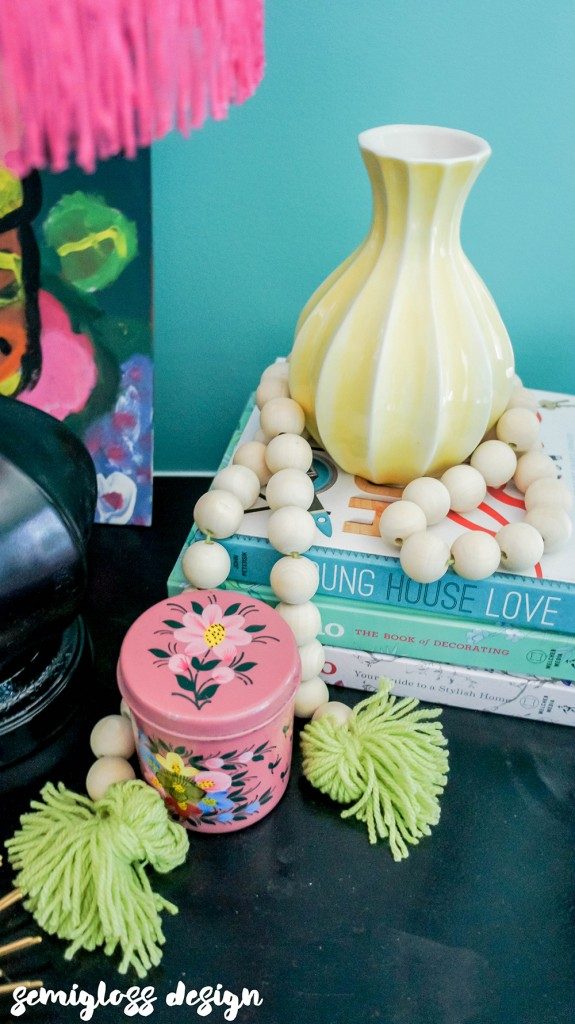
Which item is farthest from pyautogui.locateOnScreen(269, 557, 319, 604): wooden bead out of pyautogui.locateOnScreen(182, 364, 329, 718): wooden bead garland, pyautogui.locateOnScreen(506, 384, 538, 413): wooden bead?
pyautogui.locateOnScreen(506, 384, 538, 413): wooden bead

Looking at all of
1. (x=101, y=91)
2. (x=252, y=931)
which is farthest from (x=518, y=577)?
(x=101, y=91)

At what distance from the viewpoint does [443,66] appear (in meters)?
0.65

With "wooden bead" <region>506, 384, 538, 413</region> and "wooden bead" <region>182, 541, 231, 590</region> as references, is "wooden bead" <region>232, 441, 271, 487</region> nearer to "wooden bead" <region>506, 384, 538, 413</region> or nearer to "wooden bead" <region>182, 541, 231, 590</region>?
"wooden bead" <region>182, 541, 231, 590</region>

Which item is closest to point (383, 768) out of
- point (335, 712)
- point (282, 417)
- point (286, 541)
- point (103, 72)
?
point (335, 712)

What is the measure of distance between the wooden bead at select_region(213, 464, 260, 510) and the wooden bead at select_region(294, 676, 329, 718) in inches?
5.0

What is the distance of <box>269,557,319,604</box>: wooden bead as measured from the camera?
548mm

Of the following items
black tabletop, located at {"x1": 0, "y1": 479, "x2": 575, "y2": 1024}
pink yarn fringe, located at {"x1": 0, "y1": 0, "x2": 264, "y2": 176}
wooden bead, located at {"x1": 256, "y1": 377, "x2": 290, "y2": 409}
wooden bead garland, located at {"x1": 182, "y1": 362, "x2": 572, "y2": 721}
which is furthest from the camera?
wooden bead, located at {"x1": 256, "y1": 377, "x2": 290, "y2": 409}

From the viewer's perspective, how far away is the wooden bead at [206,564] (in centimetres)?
56

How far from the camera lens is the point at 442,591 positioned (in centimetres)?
56

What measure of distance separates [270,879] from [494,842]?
14cm

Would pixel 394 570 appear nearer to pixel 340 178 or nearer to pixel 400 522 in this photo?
pixel 400 522

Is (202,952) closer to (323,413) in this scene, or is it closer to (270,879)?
(270,879)

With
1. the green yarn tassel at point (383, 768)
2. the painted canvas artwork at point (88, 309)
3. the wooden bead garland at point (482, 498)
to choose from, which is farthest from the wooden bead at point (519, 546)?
the painted canvas artwork at point (88, 309)

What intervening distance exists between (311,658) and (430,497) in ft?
0.43
